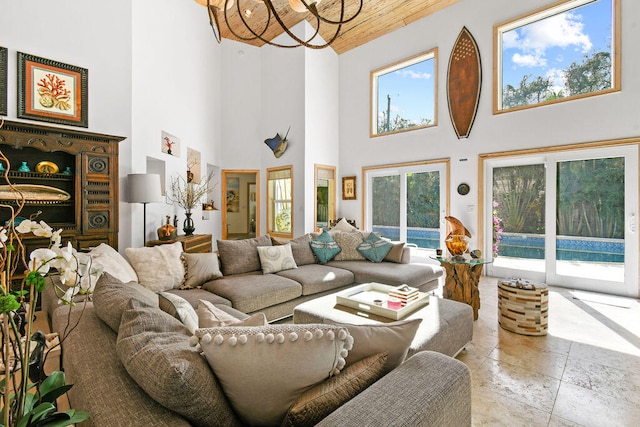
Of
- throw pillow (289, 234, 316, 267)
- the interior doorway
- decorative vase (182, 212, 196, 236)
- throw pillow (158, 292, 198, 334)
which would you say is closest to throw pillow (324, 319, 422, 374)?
throw pillow (158, 292, 198, 334)

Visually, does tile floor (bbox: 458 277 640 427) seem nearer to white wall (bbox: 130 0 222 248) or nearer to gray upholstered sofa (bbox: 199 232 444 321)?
gray upholstered sofa (bbox: 199 232 444 321)

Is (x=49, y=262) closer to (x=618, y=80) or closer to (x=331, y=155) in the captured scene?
(x=618, y=80)

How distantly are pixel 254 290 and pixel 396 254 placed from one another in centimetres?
202

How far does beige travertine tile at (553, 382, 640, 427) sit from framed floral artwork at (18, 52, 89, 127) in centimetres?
515

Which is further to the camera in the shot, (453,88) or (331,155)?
(331,155)

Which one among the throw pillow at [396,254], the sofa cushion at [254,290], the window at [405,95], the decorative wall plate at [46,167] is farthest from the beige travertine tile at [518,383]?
the decorative wall plate at [46,167]

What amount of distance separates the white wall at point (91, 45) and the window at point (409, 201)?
430 centimetres

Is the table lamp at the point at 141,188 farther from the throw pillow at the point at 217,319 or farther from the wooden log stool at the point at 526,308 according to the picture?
the wooden log stool at the point at 526,308

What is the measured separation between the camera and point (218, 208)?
6617mm

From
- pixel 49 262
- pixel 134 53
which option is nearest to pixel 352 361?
pixel 49 262

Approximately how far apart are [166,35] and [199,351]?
536 cm

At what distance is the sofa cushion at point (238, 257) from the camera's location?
337 centimetres

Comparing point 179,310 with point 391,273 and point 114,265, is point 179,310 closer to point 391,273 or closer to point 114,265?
point 114,265

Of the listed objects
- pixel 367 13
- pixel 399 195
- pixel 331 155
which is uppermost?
pixel 367 13
